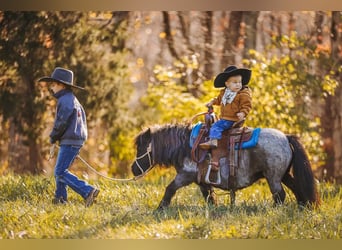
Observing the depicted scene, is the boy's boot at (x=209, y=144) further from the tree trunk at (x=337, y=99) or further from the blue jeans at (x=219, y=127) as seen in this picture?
the tree trunk at (x=337, y=99)

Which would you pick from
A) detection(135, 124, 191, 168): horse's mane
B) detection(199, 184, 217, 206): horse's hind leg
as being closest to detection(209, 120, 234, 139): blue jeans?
detection(135, 124, 191, 168): horse's mane

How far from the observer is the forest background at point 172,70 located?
7531 millimetres

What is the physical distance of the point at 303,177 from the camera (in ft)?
18.7

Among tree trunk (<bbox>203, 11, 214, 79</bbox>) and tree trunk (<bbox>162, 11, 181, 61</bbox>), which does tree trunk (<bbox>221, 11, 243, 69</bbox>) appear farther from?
tree trunk (<bbox>162, 11, 181, 61</bbox>)

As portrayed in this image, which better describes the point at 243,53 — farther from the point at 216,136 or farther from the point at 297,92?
the point at 216,136

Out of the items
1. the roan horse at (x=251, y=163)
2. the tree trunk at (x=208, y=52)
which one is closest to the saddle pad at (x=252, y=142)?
the roan horse at (x=251, y=163)

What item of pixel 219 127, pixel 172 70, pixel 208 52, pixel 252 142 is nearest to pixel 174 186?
pixel 219 127

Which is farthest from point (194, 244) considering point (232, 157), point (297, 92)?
point (297, 92)

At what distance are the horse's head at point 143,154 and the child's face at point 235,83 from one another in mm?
801

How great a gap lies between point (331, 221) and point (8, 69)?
3.72 meters

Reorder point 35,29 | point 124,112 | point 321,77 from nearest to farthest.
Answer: point 35,29 → point 321,77 → point 124,112

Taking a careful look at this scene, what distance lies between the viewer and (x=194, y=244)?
5594 millimetres

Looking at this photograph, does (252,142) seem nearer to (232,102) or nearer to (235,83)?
(232,102)

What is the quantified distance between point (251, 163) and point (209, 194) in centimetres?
49
